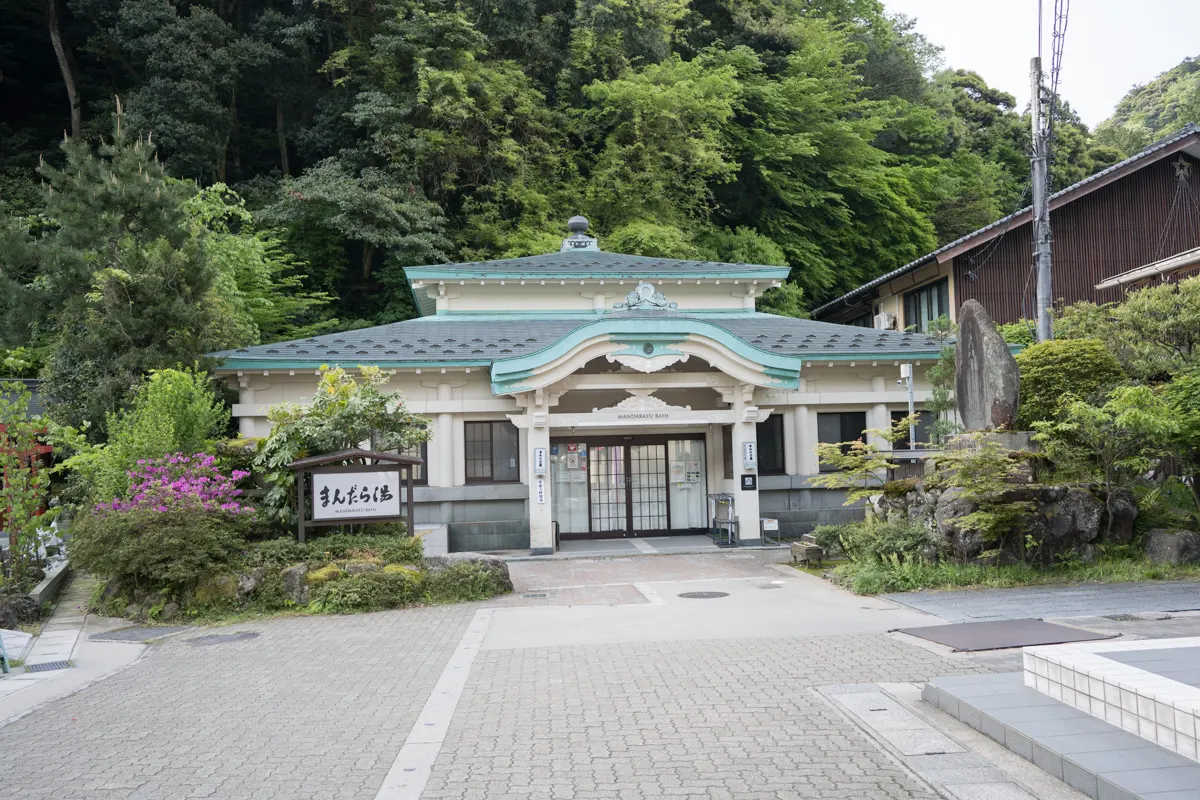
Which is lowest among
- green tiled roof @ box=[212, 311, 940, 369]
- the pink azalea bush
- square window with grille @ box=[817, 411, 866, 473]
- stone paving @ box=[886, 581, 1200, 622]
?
stone paving @ box=[886, 581, 1200, 622]

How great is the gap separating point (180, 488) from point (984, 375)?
11444mm

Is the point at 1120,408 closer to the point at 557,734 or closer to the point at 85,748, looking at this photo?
the point at 557,734

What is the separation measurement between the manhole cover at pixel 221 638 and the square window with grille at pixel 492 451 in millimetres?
7648

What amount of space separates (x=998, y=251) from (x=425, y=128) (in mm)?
18856

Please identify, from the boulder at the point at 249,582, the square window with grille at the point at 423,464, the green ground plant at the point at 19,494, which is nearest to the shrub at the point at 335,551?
the boulder at the point at 249,582

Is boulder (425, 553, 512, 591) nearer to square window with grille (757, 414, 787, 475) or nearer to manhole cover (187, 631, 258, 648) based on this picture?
manhole cover (187, 631, 258, 648)

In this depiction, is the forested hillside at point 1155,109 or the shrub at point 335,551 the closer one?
the shrub at point 335,551

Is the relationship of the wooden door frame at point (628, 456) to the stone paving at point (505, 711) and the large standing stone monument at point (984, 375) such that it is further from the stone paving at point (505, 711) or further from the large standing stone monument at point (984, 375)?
the stone paving at point (505, 711)

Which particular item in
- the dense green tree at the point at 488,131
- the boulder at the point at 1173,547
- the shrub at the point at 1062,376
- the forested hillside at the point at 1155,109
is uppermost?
the forested hillside at the point at 1155,109

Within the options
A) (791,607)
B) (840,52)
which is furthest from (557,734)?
(840,52)

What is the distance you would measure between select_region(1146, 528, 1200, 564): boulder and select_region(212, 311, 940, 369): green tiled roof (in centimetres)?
658

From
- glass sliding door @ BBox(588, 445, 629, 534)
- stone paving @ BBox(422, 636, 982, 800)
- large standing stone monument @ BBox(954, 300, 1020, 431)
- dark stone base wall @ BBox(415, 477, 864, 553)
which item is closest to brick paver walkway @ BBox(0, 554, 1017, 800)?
stone paving @ BBox(422, 636, 982, 800)

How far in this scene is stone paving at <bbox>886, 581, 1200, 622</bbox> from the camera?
9555 mm

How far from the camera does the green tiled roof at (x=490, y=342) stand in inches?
663
